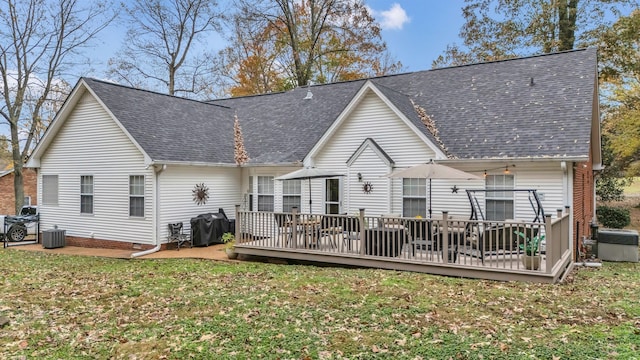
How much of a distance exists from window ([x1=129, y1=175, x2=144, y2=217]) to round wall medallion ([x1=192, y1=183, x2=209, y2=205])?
1704 millimetres

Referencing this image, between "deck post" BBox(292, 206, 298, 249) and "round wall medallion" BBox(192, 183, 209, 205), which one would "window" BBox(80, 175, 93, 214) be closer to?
"round wall medallion" BBox(192, 183, 209, 205)

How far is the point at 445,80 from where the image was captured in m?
15.7

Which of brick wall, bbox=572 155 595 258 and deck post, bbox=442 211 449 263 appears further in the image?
brick wall, bbox=572 155 595 258

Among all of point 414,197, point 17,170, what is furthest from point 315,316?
point 17,170

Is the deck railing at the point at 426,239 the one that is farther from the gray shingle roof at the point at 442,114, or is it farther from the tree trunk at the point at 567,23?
the tree trunk at the point at 567,23

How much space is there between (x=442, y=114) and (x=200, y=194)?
29.1ft

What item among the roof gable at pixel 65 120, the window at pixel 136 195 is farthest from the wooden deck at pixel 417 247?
the roof gable at pixel 65 120

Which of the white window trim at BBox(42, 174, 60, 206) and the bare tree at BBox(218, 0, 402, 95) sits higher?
the bare tree at BBox(218, 0, 402, 95)

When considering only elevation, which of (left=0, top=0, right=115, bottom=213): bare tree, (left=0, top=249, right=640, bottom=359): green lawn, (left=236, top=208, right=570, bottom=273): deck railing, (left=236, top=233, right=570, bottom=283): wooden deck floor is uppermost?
(left=0, top=0, right=115, bottom=213): bare tree

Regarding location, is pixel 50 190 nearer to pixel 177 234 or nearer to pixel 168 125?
pixel 168 125

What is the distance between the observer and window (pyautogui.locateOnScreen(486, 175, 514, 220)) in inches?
452

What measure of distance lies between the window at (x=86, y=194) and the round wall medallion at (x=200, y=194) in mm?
3961

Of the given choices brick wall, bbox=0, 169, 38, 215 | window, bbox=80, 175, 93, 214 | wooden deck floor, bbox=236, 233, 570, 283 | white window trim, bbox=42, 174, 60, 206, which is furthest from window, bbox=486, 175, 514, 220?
brick wall, bbox=0, 169, 38, 215

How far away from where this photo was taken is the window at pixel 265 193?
1563cm
